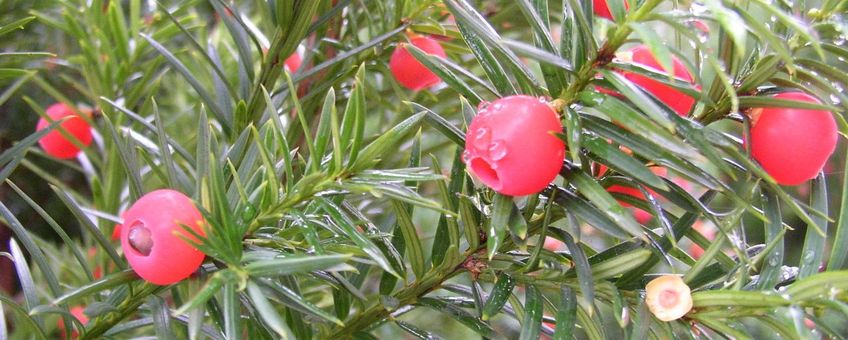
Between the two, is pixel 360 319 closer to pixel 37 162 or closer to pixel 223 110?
pixel 223 110

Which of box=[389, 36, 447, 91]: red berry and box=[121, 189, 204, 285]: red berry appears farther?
box=[389, 36, 447, 91]: red berry

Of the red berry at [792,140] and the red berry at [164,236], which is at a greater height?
the red berry at [792,140]

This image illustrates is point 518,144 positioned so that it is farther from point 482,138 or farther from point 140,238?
→ point 140,238

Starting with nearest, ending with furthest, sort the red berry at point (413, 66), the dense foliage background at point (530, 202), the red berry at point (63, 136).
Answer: the dense foliage background at point (530, 202), the red berry at point (413, 66), the red berry at point (63, 136)

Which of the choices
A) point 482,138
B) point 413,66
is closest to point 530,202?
point 482,138

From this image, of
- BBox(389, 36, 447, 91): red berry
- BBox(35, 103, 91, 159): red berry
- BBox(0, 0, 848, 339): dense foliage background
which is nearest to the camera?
BBox(0, 0, 848, 339): dense foliage background

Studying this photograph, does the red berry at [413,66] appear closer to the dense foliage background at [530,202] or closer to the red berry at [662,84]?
the dense foliage background at [530,202]

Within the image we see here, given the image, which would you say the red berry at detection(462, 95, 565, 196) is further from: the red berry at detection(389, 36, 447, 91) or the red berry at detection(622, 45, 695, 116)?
the red berry at detection(389, 36, 447, 91)

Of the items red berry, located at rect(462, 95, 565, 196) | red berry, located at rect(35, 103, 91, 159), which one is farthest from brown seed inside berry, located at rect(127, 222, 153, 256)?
red berry, located at rect(35, 103, 91, 159)

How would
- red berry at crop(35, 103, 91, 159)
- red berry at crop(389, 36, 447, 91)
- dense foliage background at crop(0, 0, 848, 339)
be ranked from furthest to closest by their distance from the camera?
1. red berry at crop(35, 103, 91, 159)
2. red berry at crop(389, 36, 447, 91)
3. dense foliage background at crop(0, 0, 848, 339)

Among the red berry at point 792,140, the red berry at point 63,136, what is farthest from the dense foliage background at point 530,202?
the red berry at point 63,136
